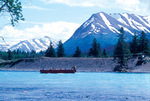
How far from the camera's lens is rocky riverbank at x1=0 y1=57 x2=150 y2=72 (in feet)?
372

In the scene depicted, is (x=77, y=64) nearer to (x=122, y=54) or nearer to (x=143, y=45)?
(x=122, y=54)

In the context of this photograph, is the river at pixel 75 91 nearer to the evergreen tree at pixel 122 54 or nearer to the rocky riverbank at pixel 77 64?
the rocky riverbank at pixel 77 64

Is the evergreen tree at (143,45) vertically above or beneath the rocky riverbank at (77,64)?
above

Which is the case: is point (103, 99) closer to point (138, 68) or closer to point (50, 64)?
point (138, 68)

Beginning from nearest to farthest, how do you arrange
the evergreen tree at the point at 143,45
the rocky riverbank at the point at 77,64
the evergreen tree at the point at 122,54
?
the rocky riverbank at the point at 77,64 → the evergreen tree at the point at 122,54 → the evergreen tree at the point at 143,45

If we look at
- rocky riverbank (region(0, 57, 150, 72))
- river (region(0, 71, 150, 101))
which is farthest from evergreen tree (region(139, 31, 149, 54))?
river (region(0, 71, 150, 101))

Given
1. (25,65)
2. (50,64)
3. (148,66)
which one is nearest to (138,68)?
(148,66)

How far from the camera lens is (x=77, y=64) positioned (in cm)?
12025

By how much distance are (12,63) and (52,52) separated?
79.6 ft

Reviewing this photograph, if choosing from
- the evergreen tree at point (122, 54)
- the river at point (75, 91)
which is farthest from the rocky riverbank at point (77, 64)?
the river at point (75, 91)

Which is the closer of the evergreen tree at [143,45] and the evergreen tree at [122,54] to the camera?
the evergreen tree at [122,54]

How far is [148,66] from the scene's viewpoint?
10931 centimetres

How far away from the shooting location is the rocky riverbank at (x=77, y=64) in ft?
372

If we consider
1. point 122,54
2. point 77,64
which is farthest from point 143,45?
point 77,64
